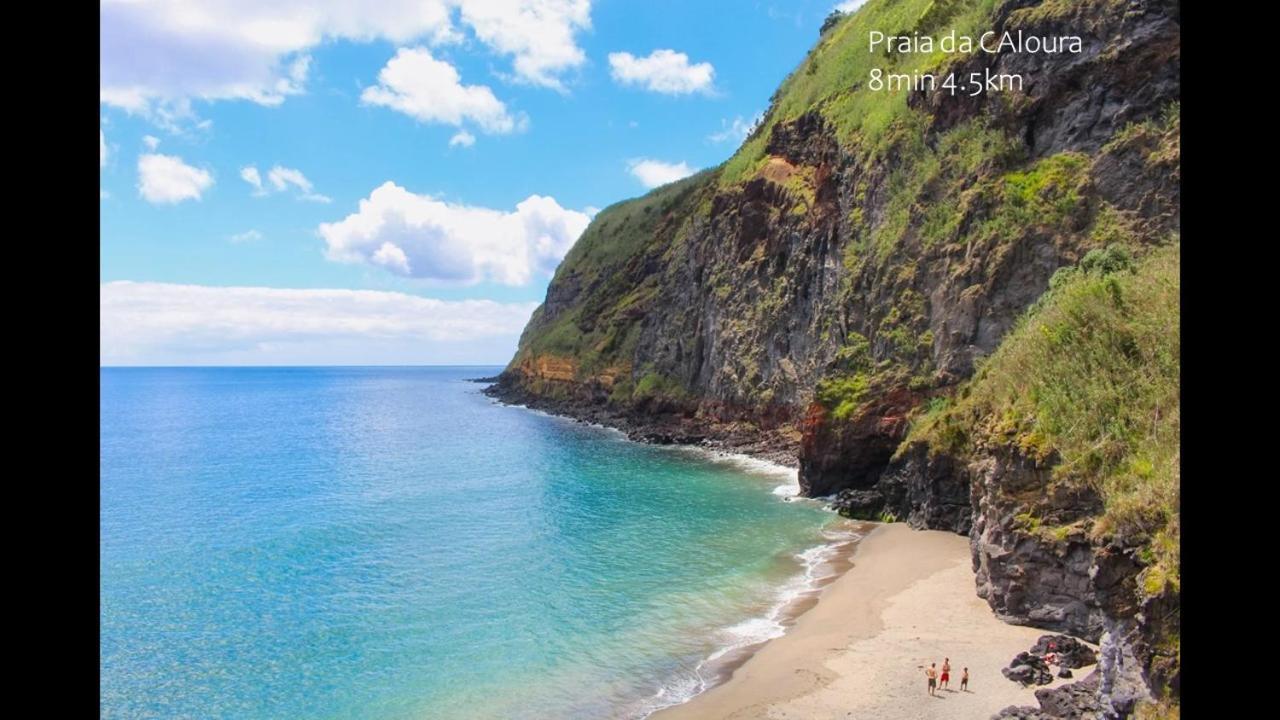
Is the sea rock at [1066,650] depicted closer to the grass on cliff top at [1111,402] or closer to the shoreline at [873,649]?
the shoreline at [873,649]

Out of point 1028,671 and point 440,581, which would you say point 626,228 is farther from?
point 1028,671

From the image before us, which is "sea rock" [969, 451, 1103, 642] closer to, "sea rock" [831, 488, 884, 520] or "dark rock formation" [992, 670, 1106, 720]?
"dark rock formation" [992, 670, 1106, 720]

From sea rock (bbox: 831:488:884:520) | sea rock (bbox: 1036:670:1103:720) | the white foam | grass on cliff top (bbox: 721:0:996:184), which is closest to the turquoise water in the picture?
the white foam

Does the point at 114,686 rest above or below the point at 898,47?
below

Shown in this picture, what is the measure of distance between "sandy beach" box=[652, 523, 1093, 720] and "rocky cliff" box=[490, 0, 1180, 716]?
171cm

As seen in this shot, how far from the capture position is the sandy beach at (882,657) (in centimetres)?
1731

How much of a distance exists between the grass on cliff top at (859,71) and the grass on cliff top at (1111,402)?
86.1 feet

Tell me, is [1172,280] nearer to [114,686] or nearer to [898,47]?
[114,686]

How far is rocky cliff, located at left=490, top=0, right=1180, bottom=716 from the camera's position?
19.3 metres

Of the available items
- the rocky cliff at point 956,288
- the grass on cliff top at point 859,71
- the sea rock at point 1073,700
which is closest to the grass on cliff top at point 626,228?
the rocky cliff at point 956,288
